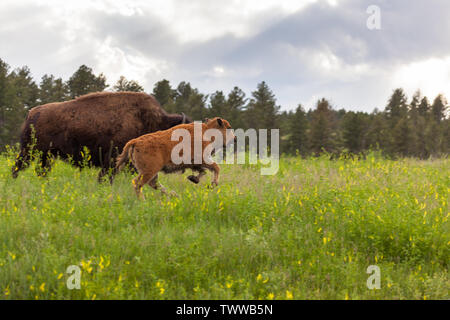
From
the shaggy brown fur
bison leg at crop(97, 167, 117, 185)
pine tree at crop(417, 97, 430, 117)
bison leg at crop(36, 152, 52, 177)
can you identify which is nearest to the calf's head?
the shaggy brown fur

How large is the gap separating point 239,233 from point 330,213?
1.47 metres

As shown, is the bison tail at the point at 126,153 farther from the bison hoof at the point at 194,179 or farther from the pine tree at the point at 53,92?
the pine tree at the point at 53,92

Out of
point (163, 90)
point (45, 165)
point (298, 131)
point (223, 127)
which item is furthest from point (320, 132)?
point (45, 165)

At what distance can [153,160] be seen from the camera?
20.2 ft

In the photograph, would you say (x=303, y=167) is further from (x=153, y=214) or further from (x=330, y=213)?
(x=153, y=214)

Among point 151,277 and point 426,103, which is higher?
point 426,103

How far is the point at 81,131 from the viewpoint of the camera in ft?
25.2

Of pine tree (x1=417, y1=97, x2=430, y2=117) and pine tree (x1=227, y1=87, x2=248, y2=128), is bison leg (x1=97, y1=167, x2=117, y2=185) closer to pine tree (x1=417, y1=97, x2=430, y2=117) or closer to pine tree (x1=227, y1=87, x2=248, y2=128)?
pine tree (x1=227, y1=87, x2=248, y2=128)

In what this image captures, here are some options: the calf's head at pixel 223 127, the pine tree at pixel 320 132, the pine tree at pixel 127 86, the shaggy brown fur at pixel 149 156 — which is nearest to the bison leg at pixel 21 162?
the shaggy brown fur at pixel 149 156

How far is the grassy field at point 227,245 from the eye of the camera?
345 cm

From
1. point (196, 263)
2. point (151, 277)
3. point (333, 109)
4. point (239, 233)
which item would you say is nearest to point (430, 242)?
point (239, 233)

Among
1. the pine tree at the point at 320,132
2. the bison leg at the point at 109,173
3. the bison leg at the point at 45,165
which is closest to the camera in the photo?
the bison leg at the point at 109,173

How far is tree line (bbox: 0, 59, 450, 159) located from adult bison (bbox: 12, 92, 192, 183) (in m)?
30.6

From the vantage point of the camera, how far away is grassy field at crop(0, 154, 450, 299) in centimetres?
345
